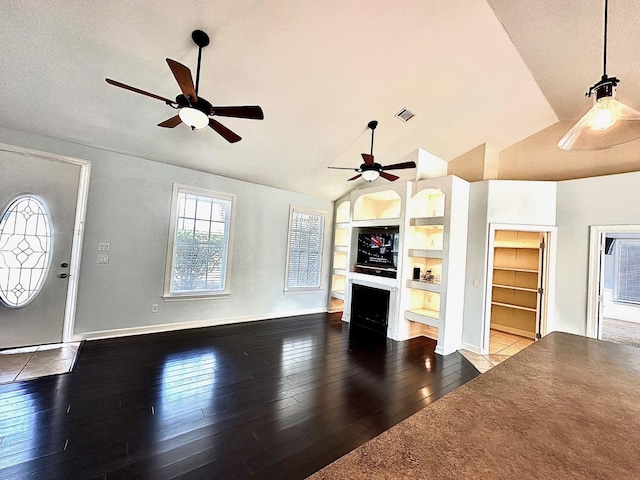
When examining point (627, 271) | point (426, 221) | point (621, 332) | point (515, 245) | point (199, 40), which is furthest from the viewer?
point (627, 271)

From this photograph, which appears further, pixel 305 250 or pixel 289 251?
pixel 305 250

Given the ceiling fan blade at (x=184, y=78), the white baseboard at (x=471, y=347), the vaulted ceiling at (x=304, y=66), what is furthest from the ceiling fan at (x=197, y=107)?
the white baseboard at (x=471, y=347)

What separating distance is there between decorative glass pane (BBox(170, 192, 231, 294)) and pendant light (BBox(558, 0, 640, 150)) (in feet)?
16.4

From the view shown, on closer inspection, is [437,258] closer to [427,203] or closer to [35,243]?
[427,203]

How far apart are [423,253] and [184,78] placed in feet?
13.9

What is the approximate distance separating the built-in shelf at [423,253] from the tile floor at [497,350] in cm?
162

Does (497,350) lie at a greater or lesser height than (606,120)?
lesser

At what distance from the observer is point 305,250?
6543 mm

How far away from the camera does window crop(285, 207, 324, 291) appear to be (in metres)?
6.30

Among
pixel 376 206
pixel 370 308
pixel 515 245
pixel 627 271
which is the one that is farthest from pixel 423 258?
pixel 627 271

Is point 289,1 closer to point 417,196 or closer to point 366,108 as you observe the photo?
point 366,108

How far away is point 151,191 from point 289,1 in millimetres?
3462

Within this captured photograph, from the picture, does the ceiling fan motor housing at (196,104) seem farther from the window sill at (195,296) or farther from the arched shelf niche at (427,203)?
the arched shelf niche at (427,203)

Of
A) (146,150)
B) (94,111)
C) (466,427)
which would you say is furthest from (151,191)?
(466,427)
